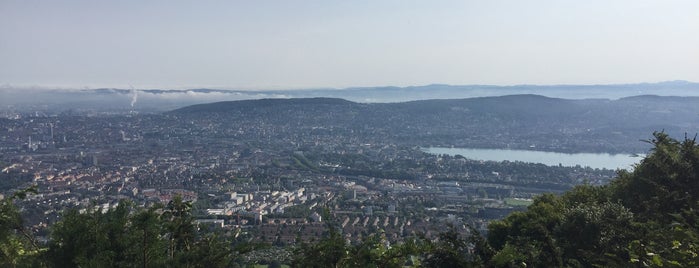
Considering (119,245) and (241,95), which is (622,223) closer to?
(119,245)

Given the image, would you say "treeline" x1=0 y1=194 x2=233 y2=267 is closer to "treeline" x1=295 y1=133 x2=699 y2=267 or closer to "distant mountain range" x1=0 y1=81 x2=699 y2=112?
"treeline" x1=295 y1=133 x2=699 y2=267

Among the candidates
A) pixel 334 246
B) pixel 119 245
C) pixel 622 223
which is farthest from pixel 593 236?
pixel 119 245

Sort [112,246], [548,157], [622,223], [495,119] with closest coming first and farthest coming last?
[112,246]
[622,223]
[548,157]
[495,119]

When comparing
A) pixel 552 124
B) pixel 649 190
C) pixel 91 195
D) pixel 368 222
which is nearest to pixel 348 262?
pixel 649 190

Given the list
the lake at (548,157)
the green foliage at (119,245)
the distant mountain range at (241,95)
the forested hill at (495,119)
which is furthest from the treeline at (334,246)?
the distant mountain range at (241,95)

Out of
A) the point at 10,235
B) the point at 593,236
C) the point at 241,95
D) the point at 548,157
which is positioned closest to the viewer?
the point at 10,235

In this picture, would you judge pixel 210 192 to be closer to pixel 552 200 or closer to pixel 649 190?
pixel 552 200

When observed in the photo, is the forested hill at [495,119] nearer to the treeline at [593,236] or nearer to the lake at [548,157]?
the lake at [548,157]
